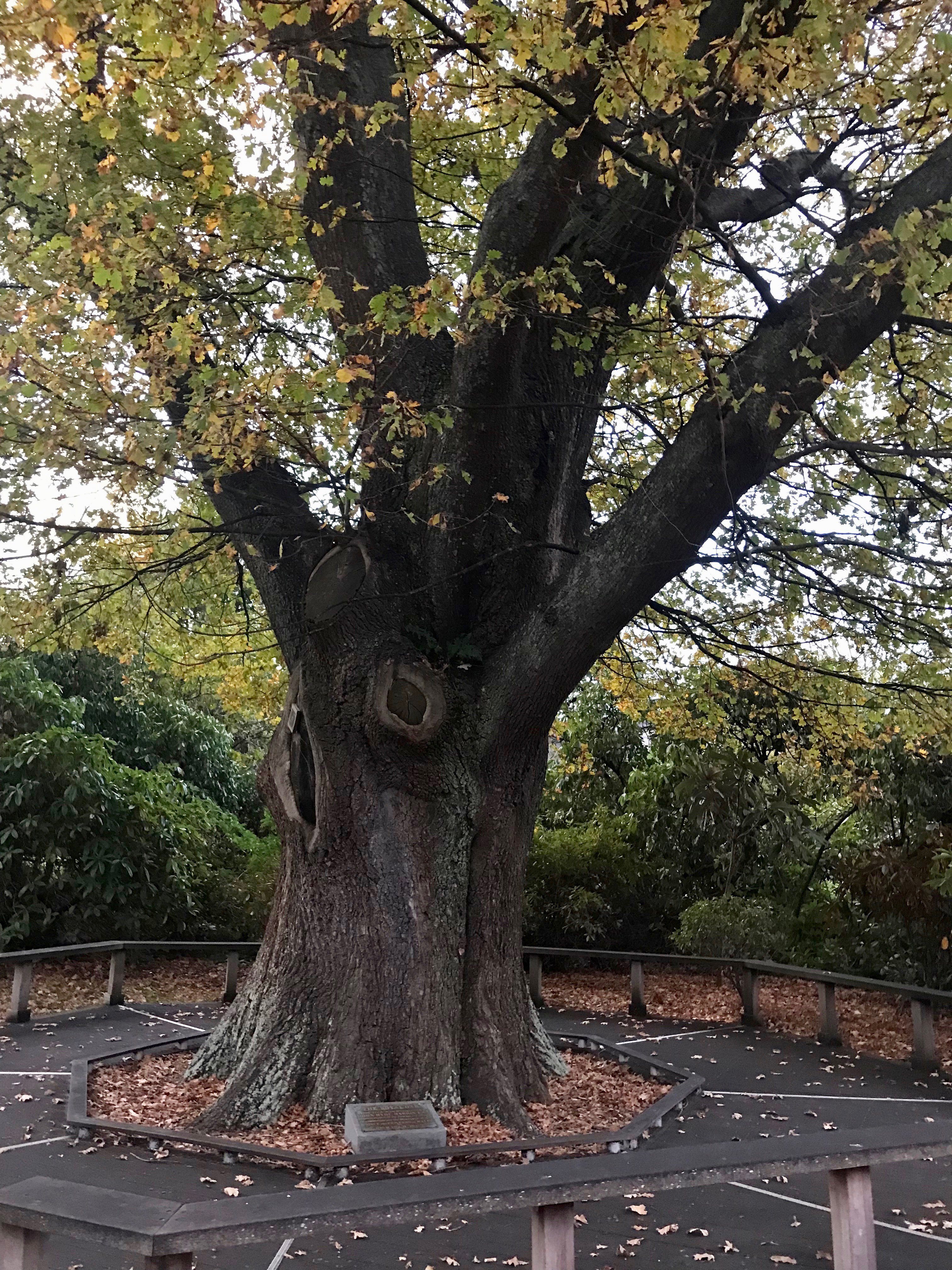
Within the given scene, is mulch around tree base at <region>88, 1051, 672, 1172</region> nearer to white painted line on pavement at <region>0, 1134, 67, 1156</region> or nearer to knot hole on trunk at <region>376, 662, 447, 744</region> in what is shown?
white painted line on pavement at <region>0, 1134, 67, 1156</region>

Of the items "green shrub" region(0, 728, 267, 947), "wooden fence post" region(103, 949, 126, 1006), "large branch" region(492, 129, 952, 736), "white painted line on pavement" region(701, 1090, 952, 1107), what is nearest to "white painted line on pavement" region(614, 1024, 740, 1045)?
"white painted line on pavement" region(701, 1090, 952, 1107)

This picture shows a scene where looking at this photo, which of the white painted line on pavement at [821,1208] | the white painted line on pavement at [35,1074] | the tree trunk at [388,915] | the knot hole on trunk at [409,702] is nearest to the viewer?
the white painted line on pavement at [821,1208]

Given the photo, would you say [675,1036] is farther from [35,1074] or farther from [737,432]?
[737,432]

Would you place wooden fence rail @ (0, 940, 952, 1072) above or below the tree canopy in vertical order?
below

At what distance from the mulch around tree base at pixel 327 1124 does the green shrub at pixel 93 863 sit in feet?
19.6

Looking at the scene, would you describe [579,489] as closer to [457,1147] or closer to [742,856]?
[457,1147]

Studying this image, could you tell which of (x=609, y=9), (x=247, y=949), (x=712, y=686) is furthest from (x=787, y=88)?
(x=247, y=949)

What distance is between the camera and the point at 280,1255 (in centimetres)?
430

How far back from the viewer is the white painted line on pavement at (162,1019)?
9630 millimetres

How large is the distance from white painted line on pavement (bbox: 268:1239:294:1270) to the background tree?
4.78 feet

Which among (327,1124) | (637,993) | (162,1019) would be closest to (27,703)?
(162,1019)

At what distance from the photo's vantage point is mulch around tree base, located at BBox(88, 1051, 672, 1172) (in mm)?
5742

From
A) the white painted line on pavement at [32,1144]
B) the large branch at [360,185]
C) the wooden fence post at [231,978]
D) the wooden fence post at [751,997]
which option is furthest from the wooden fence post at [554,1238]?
the wooden fence post at [231,978]

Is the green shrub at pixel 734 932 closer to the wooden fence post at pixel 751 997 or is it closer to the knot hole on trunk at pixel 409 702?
the wooden fence post at pixel 751 997
